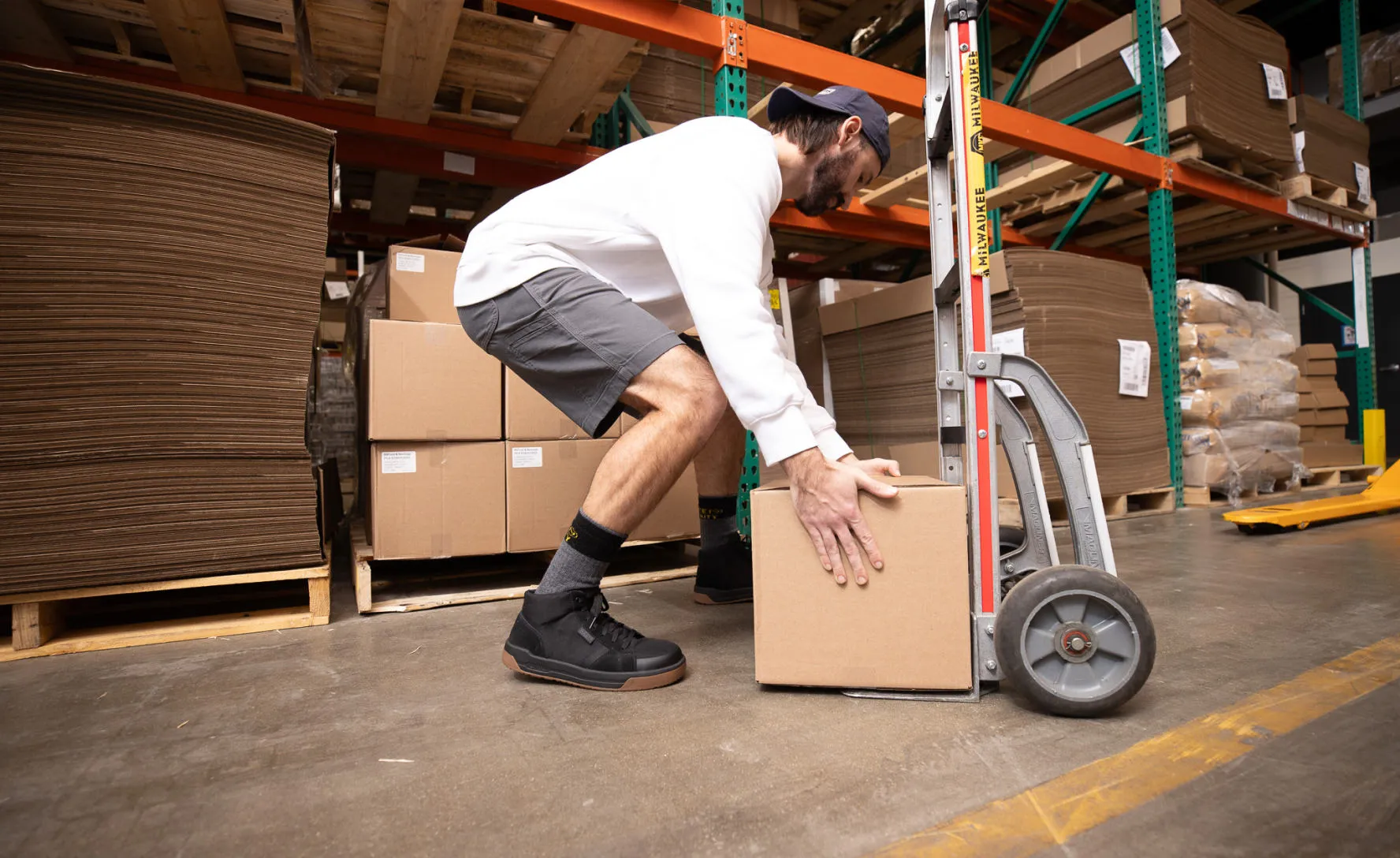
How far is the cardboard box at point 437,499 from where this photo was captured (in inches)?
97.9

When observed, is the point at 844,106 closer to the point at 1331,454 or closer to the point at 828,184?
the point at 828,184

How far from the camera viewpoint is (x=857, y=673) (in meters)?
1.46

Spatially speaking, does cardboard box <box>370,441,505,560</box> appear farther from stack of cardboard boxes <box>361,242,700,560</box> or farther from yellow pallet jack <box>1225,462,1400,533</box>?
yellow pallet jack <box>1225,462,1400,533</box>

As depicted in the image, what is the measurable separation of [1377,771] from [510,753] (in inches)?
56.7

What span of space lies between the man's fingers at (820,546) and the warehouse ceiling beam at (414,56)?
2.51 metres

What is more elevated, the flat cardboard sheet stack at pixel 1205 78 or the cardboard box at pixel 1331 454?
the flat cardboard sheet stack at pixel 1205 78

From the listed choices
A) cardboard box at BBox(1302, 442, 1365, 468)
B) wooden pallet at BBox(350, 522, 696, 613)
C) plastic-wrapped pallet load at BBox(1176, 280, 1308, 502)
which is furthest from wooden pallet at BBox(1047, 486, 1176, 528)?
wooden pallet at BBox(350, 522, 696, 613)

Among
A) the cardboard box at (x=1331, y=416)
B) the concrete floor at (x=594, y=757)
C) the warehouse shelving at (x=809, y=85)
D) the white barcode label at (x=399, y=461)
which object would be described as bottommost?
the concrete floor at (x=594, y=757)

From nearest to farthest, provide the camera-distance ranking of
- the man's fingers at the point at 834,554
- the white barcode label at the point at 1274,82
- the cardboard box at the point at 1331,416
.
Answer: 1. the man's fingers at the point at 834,554
2. the white barcode label at the point at 1274,82
3. the cardboard box at the point at 1331,416

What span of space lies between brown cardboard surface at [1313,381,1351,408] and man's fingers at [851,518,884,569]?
6.51 m

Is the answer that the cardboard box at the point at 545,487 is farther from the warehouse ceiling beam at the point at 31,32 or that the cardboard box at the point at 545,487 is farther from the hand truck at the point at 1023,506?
the warehouse ceiling beam at the point at 31,32

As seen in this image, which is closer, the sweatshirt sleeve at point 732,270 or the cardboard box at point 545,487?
the sweatshirt sleeve at point 732,270

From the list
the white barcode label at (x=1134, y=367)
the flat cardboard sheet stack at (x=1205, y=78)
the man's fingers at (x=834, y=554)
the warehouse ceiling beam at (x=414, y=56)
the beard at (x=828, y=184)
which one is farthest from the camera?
the flat cardboard sheet stack at (x=1205, y=78)

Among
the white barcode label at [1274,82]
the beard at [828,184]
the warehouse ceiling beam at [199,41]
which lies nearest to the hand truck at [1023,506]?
the beard at [828,184]
